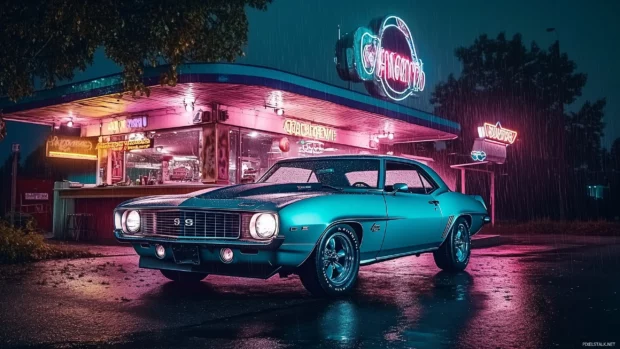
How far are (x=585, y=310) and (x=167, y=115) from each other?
52.0ft

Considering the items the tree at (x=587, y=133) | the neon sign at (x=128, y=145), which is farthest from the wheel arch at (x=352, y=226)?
the tree at (x=587, y=133)

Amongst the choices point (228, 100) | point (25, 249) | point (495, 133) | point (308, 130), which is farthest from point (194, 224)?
point (495, 133)

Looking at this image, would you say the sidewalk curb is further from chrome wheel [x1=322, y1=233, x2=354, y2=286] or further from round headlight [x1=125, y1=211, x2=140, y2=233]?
round headlight [x1=125, y1=211, x2=140, y2=233]

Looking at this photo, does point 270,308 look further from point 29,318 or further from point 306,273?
point 29,318

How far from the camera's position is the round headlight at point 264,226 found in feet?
18.7

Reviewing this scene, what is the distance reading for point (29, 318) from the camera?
5.03 meters

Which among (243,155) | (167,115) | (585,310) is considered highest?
(167,115)

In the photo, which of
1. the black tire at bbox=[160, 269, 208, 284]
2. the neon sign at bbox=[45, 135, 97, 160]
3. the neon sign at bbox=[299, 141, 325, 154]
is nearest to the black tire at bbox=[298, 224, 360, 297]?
the black tire at bbox=[160, 269, 208, 284]

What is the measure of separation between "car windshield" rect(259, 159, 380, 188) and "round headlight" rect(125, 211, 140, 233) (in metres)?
1.84

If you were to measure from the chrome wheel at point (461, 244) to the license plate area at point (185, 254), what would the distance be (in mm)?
4109

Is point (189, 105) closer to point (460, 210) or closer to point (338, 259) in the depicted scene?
point (460, 210)

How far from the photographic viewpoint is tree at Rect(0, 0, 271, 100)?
941 centimetres

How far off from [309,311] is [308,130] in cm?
1669

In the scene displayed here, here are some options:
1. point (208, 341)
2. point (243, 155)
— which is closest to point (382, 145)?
point (243, 155)
